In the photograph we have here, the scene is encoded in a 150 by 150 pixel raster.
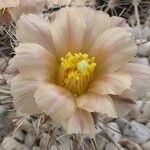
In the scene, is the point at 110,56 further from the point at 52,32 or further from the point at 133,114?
the point at 133,114

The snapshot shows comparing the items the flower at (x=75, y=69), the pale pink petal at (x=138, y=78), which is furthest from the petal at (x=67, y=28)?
the pale pink petal at (x=138, y=78)

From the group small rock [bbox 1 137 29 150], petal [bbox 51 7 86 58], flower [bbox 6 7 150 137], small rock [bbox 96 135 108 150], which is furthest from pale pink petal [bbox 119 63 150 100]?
small rock [bbox 1 137 29 150]

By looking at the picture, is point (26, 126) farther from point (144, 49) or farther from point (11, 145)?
point (144, 49)

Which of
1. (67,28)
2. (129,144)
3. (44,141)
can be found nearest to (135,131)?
(129,144)

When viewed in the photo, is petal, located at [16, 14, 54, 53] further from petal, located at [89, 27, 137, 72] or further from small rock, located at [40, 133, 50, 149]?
small rock, located at [40, 133, 50, 149]

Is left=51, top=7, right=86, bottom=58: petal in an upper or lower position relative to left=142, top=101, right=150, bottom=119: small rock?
upper

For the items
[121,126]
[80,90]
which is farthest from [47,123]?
[121,126]
